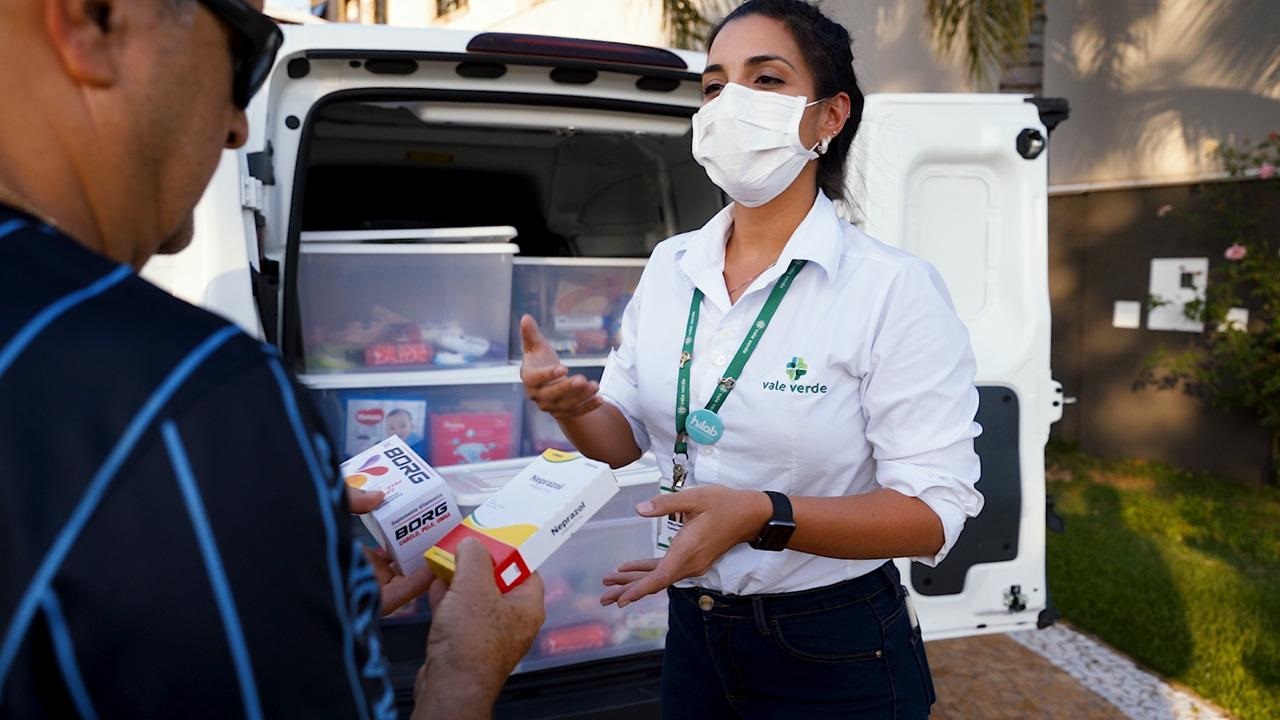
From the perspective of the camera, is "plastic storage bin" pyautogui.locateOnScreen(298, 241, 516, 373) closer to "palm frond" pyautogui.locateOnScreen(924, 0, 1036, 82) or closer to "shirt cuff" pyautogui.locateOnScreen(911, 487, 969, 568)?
"shirt cuff" pyautogui.locateOnScreen(911, 487, 969, 568)

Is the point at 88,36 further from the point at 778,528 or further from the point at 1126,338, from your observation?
the point at 1126,338

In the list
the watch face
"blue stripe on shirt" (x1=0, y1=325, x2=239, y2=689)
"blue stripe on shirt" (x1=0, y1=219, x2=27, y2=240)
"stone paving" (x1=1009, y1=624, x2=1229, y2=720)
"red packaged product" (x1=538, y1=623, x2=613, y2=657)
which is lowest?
"stone paving" (x1=1009, y1=624, x2=1229, y2=720)

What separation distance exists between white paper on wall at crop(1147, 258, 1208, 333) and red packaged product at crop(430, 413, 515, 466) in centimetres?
513

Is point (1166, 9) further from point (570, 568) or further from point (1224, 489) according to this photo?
point (570, 568)

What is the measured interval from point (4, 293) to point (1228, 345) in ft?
22.5

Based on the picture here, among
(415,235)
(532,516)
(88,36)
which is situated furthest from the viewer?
(415,235)

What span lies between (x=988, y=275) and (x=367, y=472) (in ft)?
6.27

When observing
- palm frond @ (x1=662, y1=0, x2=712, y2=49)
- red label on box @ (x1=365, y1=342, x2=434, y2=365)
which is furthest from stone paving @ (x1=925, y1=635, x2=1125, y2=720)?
palm frond @ (x1=662, y1=0, x2=712, y2=49)

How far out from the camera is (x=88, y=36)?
715mm

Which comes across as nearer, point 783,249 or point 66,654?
point 66,654

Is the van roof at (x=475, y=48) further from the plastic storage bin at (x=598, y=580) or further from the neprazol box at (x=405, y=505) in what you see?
the neprazol box at (x=405, y=505)

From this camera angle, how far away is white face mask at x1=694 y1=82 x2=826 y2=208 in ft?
6.03

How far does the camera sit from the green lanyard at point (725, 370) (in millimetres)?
1660

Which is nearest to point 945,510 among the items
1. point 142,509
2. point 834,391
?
point 834,391
